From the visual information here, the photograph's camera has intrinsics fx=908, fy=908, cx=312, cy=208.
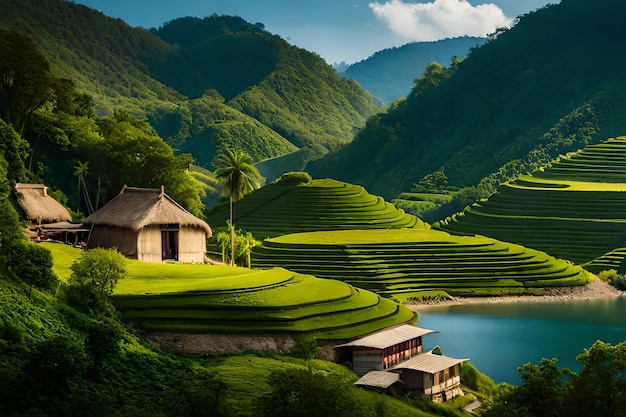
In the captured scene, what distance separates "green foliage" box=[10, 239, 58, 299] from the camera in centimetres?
2762

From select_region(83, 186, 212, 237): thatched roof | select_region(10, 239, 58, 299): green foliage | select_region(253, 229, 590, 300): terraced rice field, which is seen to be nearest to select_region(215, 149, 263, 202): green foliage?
select_region(83, 186, 212, 237): thatched roof

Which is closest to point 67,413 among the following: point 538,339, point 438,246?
point 538,339

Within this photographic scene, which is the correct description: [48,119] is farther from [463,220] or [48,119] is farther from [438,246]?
[463,220]

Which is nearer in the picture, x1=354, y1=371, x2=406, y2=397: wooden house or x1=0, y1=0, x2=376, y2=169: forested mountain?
x1=354, y1=371, x2=406, y2=397: wooden house

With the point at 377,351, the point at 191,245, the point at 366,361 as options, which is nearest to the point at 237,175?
the point at 191,245

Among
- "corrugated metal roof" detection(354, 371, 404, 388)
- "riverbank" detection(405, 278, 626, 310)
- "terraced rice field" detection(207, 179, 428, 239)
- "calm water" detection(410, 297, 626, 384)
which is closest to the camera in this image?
"corrugated metal roof" detection(354, 371, 404, 388)

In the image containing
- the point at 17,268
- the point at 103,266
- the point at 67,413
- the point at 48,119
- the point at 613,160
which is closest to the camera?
the point at 67,413

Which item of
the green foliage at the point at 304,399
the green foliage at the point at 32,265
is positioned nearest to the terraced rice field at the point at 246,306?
the green foliage at the point at 32,265

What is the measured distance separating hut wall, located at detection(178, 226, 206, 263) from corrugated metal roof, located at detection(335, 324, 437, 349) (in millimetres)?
11599

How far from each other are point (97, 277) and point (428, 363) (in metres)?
11.8

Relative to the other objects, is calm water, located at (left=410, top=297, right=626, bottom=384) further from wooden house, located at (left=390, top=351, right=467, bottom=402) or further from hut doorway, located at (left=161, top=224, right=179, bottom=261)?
hut doorway, located at (left=161, top=224, right=179, bottom=261)

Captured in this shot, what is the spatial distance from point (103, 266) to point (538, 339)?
77.1 feet

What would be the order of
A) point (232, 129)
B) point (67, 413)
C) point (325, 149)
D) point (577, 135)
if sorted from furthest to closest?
point (325, 149)
point (232, 129)
point (577, 135)
point (67, 413)

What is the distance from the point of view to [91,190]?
176 feet
